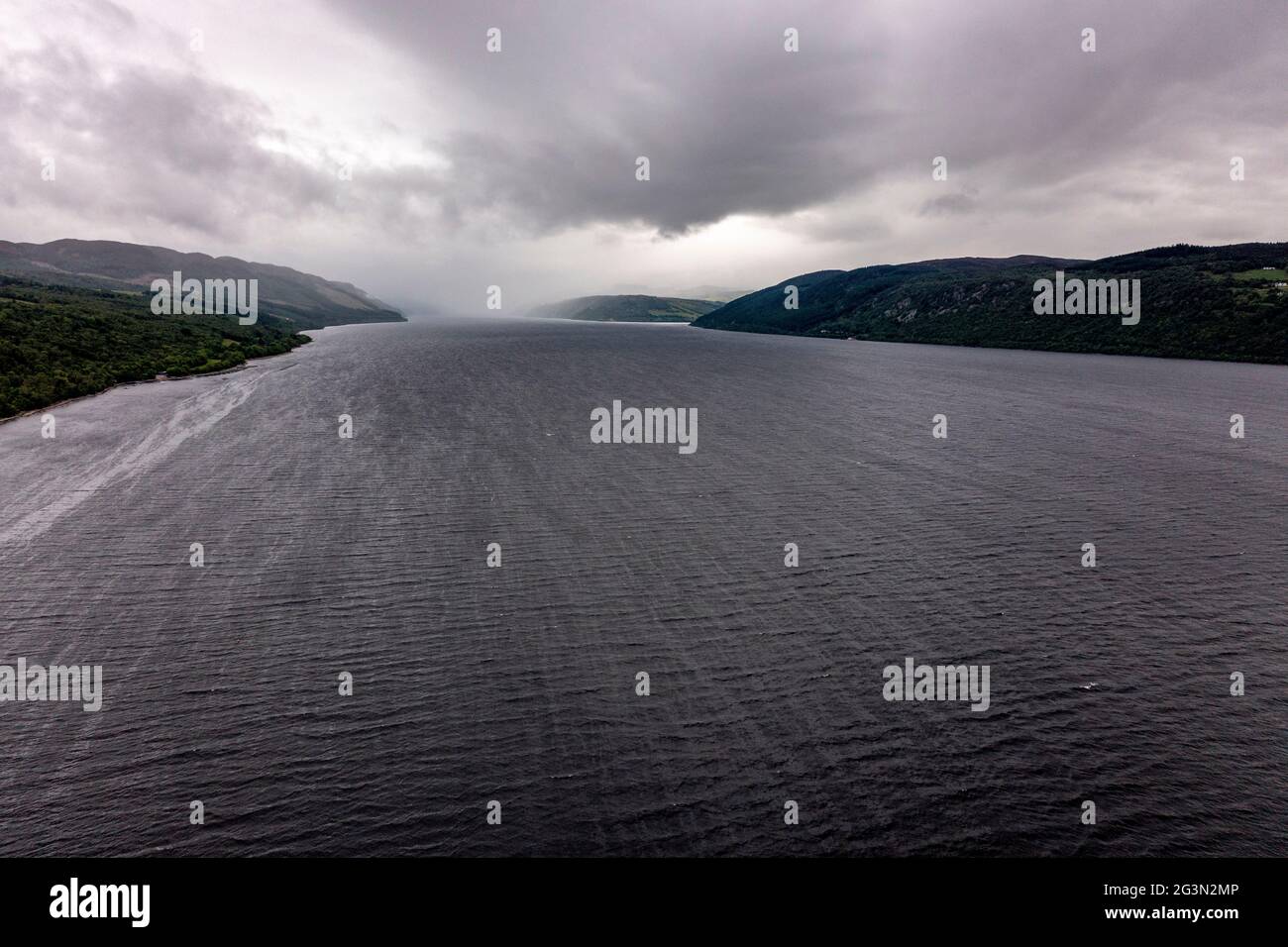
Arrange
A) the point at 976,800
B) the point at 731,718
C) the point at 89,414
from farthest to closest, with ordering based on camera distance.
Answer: the point at 89,414 < the point at 731,718 < the point at 976,800

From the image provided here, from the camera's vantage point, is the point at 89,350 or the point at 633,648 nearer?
the point at 633,648

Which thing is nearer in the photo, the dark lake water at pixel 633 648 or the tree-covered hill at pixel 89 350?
the dark lake water at pixel 633 648

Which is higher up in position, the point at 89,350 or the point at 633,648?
the point at 89,350

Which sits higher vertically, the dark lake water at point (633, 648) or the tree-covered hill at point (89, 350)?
the tree-covered hill at point (89, 350)
